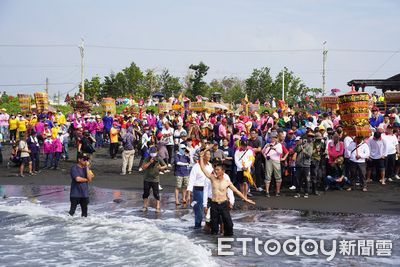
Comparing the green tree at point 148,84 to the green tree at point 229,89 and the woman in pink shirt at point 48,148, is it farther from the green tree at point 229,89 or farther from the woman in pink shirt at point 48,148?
the woman in pink shirt at point 48,148

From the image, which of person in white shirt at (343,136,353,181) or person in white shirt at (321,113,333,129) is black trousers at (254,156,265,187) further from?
person in white shirt at (321,113,333,129)

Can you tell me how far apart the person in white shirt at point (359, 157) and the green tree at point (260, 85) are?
44.2 metres

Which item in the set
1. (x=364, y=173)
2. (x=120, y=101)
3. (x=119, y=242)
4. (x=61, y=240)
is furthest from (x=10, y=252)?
(x=120, y=101)

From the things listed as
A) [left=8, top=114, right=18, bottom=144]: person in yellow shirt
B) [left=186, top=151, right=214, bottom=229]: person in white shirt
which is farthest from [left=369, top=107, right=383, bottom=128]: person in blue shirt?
[left=8, top=114, right=18, bottom=144]: person in yellow shirt

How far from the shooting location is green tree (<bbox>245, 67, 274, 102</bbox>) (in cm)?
6147

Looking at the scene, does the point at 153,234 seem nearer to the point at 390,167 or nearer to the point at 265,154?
the point at 265,154

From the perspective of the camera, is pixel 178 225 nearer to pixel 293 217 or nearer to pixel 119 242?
pixel 119 242

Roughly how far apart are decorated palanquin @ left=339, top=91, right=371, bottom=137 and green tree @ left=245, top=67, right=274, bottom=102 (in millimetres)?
43044

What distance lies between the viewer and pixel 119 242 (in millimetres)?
11672

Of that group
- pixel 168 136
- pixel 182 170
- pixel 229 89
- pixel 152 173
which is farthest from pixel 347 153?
pixel 229 89

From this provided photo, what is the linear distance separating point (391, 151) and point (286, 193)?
3883mm

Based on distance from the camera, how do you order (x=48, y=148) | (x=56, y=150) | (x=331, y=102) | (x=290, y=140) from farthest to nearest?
(x=331, y=102), (x=56, y=150), (x=48, y=148), (x=290, y=140)

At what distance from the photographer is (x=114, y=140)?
24.6m

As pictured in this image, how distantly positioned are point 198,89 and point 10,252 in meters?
44.0
